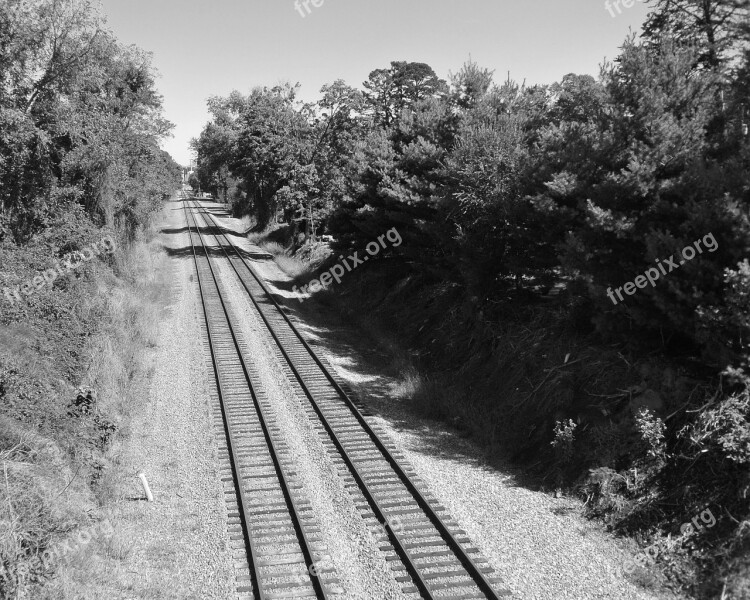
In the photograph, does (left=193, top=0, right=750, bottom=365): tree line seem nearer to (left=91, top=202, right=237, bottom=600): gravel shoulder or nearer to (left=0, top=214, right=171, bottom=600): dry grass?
(left=91, top=202, right=237, bottom=600): gravel shoulder

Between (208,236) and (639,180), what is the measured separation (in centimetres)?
4224

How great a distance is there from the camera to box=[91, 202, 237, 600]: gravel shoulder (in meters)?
7.68

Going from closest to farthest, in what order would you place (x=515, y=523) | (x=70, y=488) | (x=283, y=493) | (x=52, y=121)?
(x=515, y=523) → (x=70, y=488) → (x=283, y=493) → (x=52, y=121)

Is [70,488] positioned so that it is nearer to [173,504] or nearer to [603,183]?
[173,504]

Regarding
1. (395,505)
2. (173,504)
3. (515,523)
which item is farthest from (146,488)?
(515,523)

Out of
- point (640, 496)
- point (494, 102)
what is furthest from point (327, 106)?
point (640, 496)

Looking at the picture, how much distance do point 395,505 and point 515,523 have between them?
1.94m

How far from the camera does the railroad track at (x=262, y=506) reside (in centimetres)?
766

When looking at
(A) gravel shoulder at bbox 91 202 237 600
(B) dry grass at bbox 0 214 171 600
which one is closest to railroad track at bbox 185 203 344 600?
(A) gravel shoulder at bbox 91 202 237 600

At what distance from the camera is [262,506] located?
9.42m

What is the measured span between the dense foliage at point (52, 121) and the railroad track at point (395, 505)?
12395 millimetres

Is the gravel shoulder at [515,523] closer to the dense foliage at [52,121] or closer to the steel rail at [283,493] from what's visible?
the steel rail at [283,493]

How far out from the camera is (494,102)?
643 inches

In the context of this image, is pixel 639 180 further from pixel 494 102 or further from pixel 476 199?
pixel 494 102
